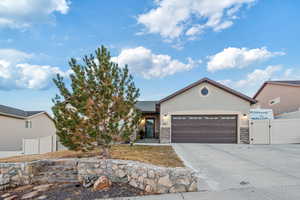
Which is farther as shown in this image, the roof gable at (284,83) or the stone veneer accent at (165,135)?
the roof gable at (284,83)

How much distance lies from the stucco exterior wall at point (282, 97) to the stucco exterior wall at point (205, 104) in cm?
801

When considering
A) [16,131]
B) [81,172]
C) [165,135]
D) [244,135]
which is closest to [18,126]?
[16,131]

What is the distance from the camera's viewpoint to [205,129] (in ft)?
38.1

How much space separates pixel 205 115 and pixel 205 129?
102 cm

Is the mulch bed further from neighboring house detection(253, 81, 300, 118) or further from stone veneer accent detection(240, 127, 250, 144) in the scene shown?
neighboring house detection(253, 81, 300, 118)

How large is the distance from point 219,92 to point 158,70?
20.9 feet

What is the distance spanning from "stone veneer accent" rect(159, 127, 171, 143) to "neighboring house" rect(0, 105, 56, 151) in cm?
1244

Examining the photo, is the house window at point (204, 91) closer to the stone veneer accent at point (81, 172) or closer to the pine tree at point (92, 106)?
the pine tree at point (92, 106)

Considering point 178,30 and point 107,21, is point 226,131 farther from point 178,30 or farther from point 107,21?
point 107,21

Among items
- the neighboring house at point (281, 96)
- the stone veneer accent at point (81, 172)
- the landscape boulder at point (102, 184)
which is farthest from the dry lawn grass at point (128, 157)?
the neighboring house at point (281, 96)

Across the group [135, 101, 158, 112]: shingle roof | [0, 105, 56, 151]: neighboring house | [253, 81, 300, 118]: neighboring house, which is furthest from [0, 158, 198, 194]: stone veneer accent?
[253, 81, 300, 118]: neighboring house

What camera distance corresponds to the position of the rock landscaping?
3.66m

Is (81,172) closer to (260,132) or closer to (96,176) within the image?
(96,176)

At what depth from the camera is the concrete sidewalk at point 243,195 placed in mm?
3084
